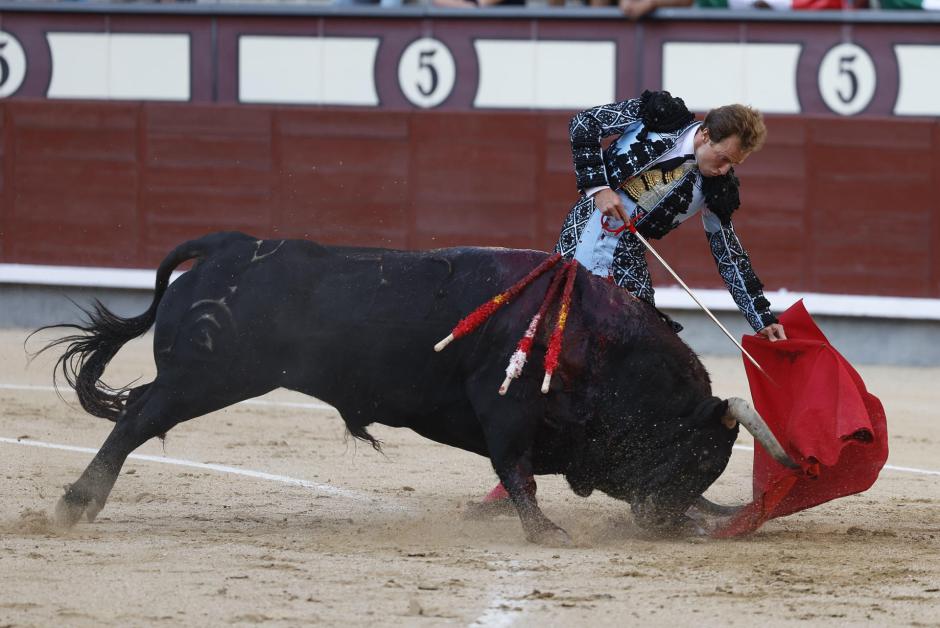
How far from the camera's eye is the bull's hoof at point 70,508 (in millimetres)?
3346

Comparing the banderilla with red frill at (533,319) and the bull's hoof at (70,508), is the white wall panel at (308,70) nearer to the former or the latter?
the banderilla with red frill at (533,319)

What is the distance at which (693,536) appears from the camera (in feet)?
11.3

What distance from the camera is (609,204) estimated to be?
343 centimetres

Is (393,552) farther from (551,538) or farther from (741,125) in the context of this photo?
(741,125)

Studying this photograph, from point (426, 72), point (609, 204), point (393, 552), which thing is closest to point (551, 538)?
point (393, 552)

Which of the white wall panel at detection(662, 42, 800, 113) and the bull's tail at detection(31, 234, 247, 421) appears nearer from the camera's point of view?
the bull's tail at detection(31, 234, 247, 421)

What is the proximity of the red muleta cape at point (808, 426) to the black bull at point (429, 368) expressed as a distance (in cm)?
16

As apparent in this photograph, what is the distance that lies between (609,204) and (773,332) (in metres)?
0.57

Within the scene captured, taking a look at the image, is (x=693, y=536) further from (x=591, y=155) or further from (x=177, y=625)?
(x=177, y=625)

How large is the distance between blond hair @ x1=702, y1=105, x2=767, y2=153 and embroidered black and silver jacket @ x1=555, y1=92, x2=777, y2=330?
186 millimetres

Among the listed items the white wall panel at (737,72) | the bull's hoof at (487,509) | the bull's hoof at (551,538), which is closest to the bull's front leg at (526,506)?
the bull's hoof at (551,538)

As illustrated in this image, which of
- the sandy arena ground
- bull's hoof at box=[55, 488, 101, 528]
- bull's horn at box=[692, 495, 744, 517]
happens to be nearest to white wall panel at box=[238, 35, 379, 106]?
the sandy arena ground

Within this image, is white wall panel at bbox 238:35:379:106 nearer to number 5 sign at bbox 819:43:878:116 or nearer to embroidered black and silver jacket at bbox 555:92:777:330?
number 5 sign at bbox 819:43:878:116

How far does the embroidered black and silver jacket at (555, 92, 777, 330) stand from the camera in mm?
3494
